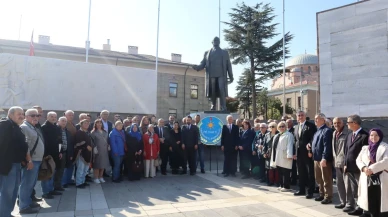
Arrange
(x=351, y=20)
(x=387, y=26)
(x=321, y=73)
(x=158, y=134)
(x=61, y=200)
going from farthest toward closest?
(x=321, y=73)
(x=351, y=20)
(x=387, y=26)
(x=158, y=134)
(x=61, y=200)

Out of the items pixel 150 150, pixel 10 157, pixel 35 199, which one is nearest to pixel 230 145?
pixel 150 150

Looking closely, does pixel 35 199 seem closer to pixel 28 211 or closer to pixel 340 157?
pixel 28 211

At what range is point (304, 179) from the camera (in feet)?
21.3

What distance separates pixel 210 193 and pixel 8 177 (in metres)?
3.94

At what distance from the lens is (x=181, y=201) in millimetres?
5871

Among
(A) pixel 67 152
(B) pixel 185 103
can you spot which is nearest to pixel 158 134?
(A) pixel 67 152

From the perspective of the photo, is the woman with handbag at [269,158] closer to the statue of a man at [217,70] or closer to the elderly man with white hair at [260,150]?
the elderly man with white hair at [260,150]

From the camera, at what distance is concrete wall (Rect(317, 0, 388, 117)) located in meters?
10.7

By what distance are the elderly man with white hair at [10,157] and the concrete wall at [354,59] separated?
11.3 m

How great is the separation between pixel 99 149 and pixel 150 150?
146 cm

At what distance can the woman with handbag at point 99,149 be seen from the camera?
7441 millimetres

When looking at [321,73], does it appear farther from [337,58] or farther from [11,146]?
[11,146]

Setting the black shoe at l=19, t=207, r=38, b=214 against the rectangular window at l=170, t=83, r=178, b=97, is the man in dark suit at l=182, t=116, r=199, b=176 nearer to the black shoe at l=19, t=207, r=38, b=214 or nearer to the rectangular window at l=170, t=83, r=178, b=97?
the black shoe at l=19, t=207, r=38, b=214

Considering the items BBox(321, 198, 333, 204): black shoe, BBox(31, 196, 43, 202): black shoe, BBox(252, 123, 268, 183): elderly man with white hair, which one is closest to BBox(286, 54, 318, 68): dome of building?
BBox(252, 123, 268, 183): elderly man with white hair
